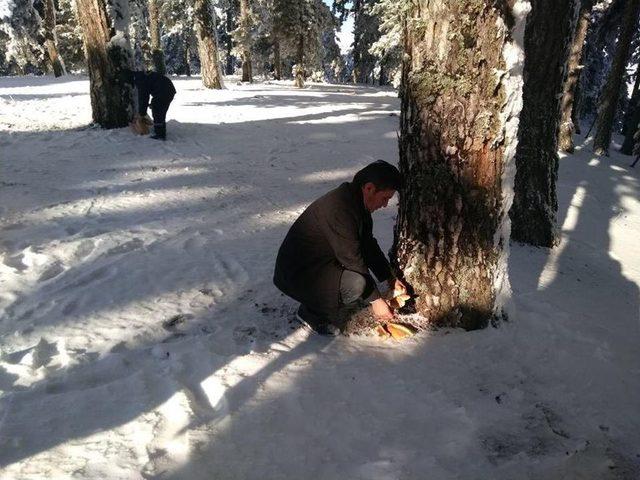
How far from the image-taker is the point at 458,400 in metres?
2.48

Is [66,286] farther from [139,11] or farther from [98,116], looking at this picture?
[139,11]

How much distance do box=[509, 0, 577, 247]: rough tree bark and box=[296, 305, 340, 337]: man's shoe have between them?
2866 millimetres

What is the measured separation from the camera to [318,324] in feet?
10.1

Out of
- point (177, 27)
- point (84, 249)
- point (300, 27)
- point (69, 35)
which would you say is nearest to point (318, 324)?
point (84, 249)

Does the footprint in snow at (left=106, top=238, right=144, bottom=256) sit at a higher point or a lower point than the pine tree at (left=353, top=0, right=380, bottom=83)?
lower

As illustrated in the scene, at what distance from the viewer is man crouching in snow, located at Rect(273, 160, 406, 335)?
285 cm

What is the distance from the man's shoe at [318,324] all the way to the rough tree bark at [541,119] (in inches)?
113

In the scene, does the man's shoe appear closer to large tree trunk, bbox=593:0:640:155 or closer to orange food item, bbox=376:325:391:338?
orange food item, bbox=376:325:391:338

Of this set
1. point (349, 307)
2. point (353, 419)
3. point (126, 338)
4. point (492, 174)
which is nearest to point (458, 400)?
point (353, 419)

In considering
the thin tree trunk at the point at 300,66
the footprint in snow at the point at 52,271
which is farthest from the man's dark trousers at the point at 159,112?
the thin tree trunk at the point at 300,66

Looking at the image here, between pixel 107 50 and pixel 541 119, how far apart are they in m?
7.33

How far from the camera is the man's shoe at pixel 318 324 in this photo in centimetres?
307

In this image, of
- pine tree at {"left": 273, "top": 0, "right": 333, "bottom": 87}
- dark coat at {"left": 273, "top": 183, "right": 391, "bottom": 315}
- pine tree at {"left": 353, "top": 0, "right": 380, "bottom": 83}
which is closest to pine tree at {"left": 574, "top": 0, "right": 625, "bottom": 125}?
pine tree at {"left": 273, "top": 0, "right": 333, "bottom": 87}

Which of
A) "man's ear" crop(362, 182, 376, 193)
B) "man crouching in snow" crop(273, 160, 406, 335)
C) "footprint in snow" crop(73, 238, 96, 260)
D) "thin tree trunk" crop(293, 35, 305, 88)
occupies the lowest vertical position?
"footprint in snow" crop(73, 238, 96, 260)
